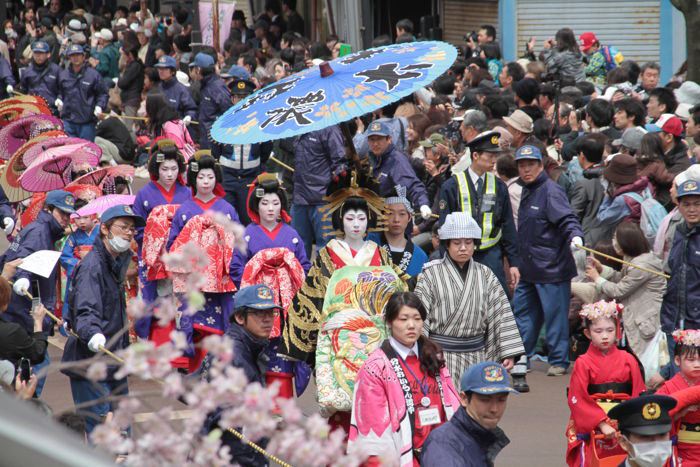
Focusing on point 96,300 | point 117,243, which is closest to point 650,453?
point 96,300

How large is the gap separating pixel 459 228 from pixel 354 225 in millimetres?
646

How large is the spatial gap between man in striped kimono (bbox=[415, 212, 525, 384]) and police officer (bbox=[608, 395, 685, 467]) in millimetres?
1298

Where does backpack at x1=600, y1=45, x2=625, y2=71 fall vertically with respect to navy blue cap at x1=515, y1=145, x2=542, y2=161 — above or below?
below

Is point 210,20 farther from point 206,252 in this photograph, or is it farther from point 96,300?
point 96,300

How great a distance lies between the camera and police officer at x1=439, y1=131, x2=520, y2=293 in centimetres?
920

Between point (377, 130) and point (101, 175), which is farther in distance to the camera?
point (101, 175)

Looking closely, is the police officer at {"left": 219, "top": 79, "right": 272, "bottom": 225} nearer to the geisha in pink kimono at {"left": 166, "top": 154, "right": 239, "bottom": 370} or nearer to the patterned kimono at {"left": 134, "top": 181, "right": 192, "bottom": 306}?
the patterned kimono at {"left": 134, "top": 181, "right": 192, "bottom": 306}

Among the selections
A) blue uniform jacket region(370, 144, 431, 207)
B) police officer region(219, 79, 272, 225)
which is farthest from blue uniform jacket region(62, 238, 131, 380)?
police officer region(219, 79, 272, 225)

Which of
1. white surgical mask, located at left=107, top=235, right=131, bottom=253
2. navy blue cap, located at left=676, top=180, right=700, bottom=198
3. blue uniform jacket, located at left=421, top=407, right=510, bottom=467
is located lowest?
blue uniform jacket, located at left=421, top=407, right=510, bottom=467

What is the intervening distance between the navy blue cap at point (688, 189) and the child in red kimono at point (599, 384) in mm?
1208

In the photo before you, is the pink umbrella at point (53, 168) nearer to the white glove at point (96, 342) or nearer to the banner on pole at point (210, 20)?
the white glove at point (96, 342)

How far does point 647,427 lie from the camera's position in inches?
229

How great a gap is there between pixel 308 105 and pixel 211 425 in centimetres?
A: 250

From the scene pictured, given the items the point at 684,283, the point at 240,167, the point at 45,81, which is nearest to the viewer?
the point at 684,283
